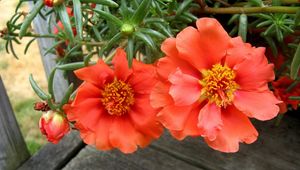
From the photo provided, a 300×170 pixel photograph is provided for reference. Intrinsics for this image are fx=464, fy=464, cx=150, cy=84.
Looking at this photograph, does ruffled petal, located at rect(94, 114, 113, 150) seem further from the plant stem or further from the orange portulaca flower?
the plant stem

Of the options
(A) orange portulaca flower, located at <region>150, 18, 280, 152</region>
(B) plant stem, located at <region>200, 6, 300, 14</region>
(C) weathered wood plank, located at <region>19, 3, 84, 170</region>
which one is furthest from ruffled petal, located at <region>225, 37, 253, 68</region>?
(C) weathered wood plank, located at <region>19, 3, 84, 170</region>

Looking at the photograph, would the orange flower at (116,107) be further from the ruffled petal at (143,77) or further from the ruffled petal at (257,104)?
the ruffled petal at (257,104)

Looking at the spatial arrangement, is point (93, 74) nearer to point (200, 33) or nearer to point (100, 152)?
point (200, 33)

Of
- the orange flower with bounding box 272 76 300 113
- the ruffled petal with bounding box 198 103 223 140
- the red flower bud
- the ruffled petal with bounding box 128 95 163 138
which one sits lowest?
the orange flower with bounding box 272 76 300 113

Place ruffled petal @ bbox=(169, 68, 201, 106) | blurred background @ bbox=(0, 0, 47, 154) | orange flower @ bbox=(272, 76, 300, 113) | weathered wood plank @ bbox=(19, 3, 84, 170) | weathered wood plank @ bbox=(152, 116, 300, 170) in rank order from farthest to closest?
blurred background @ bbox=(0, 0, 47, 154) < weathered wood plank @ bbox=(19, 3, 84, 170) < weathered wood plank @ bbox=(152, 116, 300, 170) < orange flower @ bbox=(272, 76, 300, 113) < ruffled petal @ bbox=(169, 68, 201, 106)

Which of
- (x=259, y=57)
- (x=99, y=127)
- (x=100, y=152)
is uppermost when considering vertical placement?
(x=259, y=57)

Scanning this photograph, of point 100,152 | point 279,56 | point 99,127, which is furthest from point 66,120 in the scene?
point 279,56
